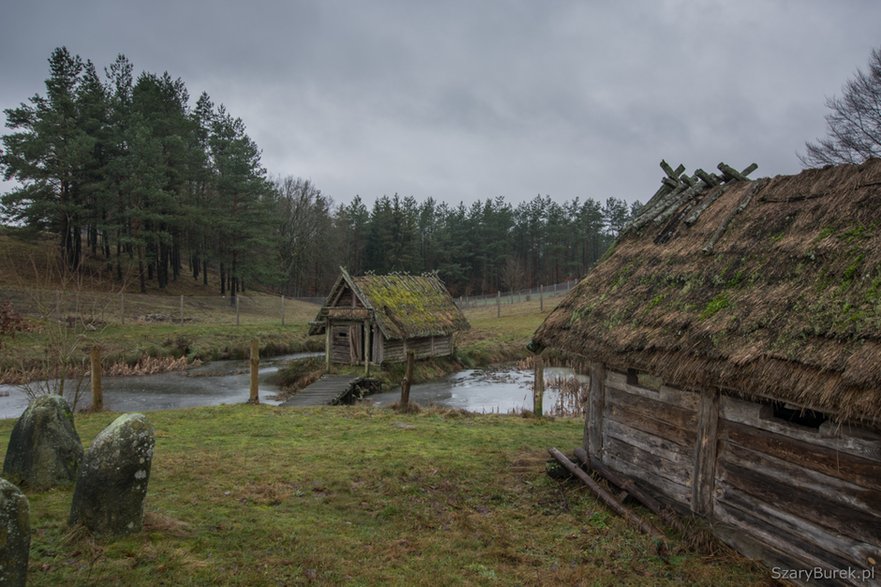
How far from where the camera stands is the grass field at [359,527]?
236 inches

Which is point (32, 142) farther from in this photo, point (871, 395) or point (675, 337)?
point (871, 395)

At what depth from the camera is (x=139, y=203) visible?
4125 centimetres

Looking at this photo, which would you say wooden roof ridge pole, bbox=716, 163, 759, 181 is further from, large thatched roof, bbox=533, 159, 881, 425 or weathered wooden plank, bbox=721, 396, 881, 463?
weathered wooden plank, bbox=721, 396, 881, 463

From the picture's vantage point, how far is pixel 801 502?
6.25 m

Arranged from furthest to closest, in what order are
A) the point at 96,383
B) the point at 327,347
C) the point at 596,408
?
the point at 327,347 → the point at 96,383 → the point at 596,408

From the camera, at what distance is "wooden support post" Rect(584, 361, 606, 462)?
32.5ft

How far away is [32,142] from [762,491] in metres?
46.8

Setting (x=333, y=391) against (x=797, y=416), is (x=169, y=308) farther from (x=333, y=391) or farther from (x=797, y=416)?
(x=797, y=416)

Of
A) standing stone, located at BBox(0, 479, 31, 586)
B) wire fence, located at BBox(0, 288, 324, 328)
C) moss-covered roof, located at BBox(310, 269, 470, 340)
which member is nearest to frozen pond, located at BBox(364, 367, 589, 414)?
moss-covered roof, located at BBox(310, 269, 470, 340)

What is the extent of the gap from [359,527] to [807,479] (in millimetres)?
5789

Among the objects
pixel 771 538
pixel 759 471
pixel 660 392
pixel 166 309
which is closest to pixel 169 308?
pixel 166 309

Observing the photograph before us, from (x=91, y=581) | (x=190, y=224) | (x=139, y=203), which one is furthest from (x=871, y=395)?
(x=190, y=224)

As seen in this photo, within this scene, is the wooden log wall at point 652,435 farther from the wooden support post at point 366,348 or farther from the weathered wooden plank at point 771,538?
the wooden support post at point 366,348

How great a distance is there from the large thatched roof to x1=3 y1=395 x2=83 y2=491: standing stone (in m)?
8.36
